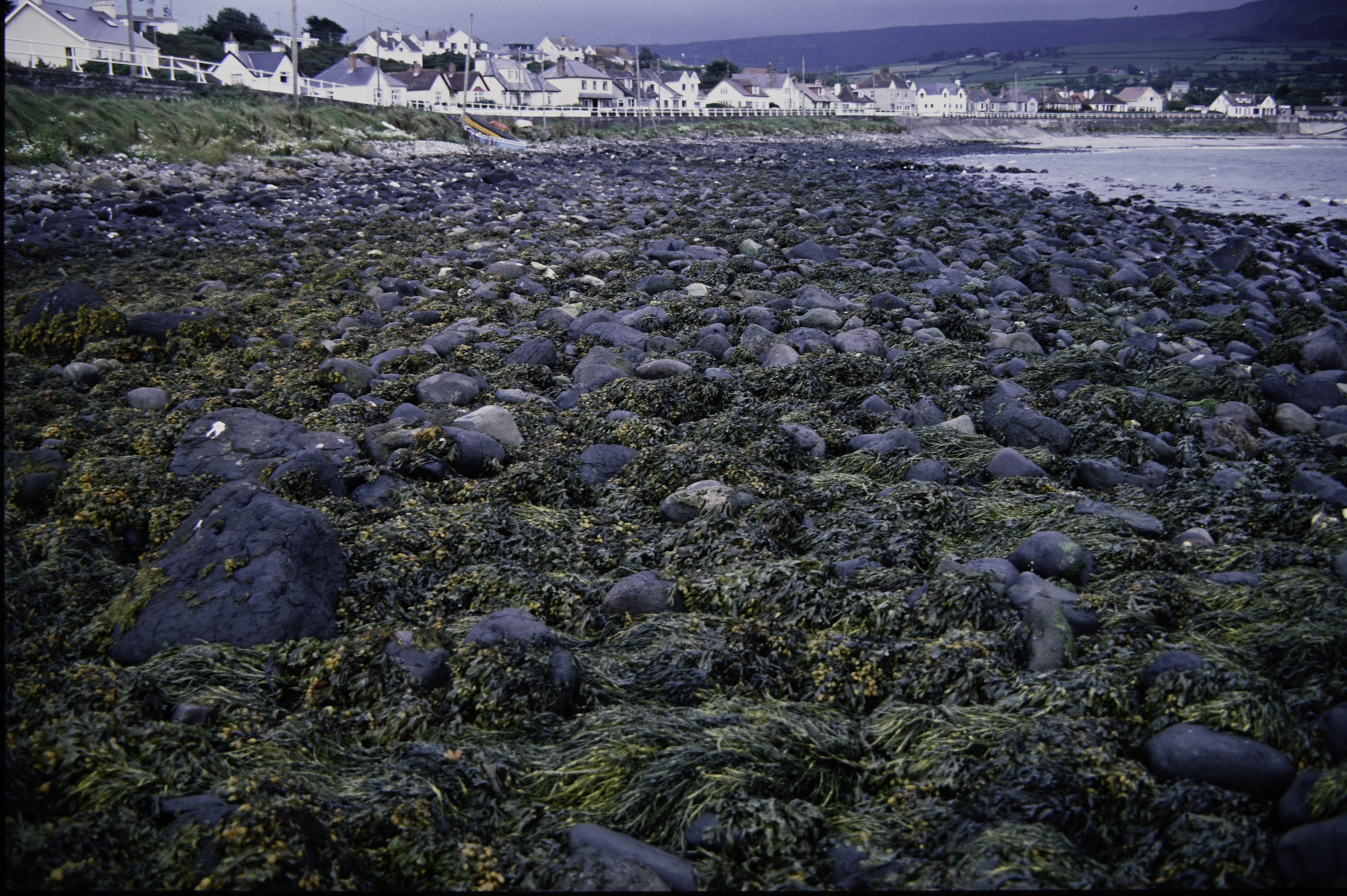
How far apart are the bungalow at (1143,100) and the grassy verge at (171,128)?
118 metres

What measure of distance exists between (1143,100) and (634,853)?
142 meters

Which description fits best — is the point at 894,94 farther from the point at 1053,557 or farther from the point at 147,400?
the point at 1053,557

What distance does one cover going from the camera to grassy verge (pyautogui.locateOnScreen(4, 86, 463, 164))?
1576 cm

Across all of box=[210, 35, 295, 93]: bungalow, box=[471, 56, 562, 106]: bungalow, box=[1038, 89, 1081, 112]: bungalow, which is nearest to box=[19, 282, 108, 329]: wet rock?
box=[210, 35, 295, 93]: bungalow

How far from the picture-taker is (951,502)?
4391 millimetres

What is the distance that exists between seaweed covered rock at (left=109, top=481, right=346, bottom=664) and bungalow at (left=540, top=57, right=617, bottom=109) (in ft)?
279

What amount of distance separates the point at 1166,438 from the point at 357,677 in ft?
17.4

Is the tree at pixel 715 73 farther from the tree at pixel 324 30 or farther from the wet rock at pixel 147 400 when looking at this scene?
the wet rock at pixel 147 400

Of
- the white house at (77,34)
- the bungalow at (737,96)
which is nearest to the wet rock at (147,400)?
the white house at (77,34)

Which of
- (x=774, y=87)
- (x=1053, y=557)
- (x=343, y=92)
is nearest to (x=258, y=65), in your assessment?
(x=343, y=92)

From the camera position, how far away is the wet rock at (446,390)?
5.82 m

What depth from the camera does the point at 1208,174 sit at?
3291cm

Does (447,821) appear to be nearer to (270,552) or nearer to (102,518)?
(270,552)

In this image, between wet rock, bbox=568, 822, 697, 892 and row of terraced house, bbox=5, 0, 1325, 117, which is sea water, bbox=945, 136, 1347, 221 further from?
row of terraced house, bbox=5, 0, 1325, 117
